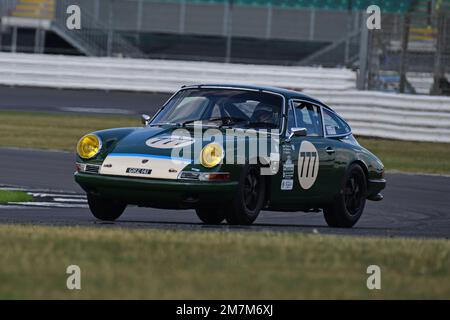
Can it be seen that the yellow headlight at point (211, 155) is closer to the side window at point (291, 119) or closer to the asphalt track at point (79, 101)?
the side window at point (291, 119)

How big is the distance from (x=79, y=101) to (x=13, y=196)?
52.2 ft

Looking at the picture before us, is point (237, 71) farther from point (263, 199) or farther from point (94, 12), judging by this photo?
point (263, 199)

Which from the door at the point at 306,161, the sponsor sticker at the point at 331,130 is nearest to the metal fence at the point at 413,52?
the sponsor sticker at the point at 331,130

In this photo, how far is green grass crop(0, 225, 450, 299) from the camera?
5617 millimetres

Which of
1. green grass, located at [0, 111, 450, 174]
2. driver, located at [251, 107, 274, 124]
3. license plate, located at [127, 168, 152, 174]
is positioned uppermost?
driver, located at [251, 107, 274, 124]

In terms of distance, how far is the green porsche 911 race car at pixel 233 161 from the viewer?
940 centimetres

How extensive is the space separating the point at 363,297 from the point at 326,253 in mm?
1434

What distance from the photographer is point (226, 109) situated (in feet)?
34.2

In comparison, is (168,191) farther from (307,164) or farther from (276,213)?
(276,213)

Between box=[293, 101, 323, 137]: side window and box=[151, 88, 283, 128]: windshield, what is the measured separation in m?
0.29

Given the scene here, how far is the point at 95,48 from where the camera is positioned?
36.6 m

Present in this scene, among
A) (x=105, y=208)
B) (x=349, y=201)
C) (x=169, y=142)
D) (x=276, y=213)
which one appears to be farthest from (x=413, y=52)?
(x=169, y=142)

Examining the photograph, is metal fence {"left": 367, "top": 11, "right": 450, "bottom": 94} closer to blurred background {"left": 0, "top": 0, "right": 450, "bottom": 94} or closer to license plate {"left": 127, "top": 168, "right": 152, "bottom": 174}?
blurred background {"left": 0, "top": 0, "right": 450, "bottom": 94}

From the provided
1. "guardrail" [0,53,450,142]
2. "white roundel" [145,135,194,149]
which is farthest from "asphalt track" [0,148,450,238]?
"guardrail" [0,53,450,142]
